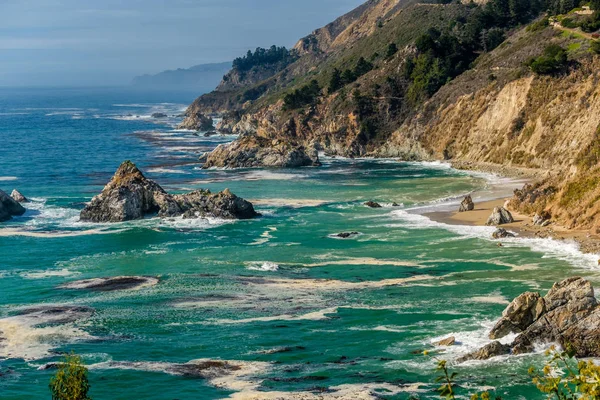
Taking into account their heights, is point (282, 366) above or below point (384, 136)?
below

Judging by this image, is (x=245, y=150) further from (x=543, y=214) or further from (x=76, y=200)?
(x=543, y=214)

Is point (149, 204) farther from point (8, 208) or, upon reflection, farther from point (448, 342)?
point (448, 342)

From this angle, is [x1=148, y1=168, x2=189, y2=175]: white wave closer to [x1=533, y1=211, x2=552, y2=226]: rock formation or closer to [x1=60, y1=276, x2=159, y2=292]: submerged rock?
[x1=60, y1=276, x2=159, y2=292]: submerged rock

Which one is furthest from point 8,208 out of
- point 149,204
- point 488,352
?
point 488,352

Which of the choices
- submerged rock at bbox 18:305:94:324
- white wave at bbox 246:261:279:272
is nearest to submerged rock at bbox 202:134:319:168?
white wave at bbox 246:261:279:272

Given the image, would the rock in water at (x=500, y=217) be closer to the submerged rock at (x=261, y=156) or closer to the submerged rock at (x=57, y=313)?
the submerged rock at (x=57, y=313)

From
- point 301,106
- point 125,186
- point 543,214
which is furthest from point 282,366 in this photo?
point 301,106
